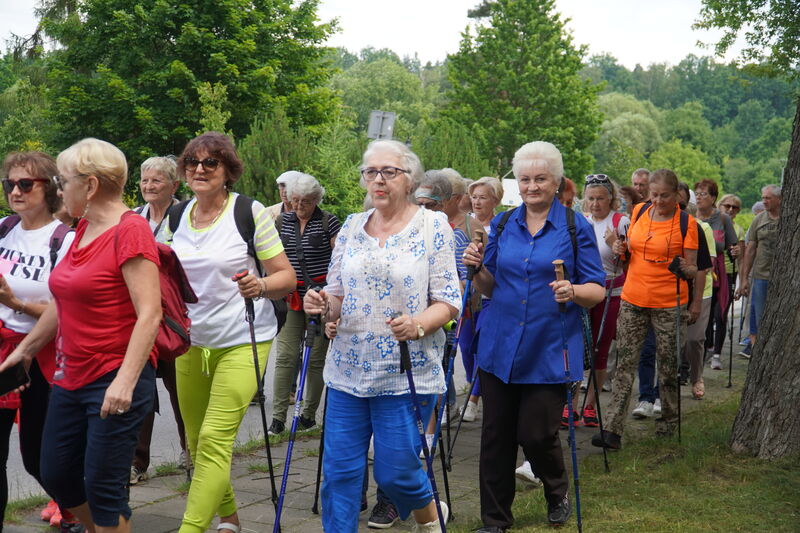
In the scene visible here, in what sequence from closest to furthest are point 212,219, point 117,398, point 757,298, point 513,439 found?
1. point 117,398
2. point 212,219
3. point 513,439
4. point 757,298

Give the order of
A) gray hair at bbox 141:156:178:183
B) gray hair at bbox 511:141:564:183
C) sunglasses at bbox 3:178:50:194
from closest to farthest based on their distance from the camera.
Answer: sunglasses at bbox 3:178:50:194 < gray hair at bbox 511:141:564:183 < gray hair at bbox 141:156:178:183

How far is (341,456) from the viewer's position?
4.31 meters

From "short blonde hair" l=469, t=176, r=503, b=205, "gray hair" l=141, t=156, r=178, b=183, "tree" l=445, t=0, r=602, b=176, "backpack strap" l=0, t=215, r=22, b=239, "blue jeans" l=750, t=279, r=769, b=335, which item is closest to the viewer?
"backpack strap" l=0, t=215, r=22, b=239

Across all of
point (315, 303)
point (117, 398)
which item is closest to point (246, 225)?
point (315, 303)

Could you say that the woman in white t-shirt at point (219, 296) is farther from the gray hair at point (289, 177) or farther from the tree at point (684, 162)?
the tree at point (684, 162)

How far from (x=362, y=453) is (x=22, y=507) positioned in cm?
249

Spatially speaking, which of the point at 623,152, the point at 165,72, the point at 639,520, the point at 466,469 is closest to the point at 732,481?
the point at 639,520

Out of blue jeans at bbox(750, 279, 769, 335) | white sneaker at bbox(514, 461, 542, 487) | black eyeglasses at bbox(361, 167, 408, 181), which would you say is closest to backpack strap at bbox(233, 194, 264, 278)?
black eyeglasses at bbox(361, 167, 408, 181)

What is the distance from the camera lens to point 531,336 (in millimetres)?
5262

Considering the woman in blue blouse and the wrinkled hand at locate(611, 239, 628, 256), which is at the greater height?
the wrinkled hand at locate(611, 239, 628, 256)

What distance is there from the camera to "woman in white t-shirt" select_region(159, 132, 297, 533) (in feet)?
15.4

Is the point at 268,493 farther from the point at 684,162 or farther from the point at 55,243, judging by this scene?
the point at 684,162

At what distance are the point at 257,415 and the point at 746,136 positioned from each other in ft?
410

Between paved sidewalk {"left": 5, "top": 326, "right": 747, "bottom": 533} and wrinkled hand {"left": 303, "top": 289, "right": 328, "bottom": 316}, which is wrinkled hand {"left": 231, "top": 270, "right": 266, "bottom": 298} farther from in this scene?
paved sidewalk {"left": 5, "top": 326, "right": 747, "bottom": 533}
